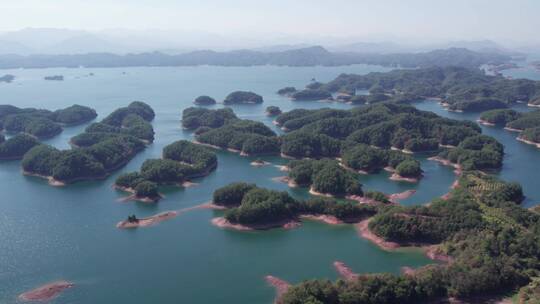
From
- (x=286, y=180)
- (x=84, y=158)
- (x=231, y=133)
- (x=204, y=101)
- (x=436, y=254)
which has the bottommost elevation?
(x=436, y=254)

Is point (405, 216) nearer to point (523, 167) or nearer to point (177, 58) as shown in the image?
point (523, 167)

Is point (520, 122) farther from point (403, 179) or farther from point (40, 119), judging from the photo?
point (40, 119)

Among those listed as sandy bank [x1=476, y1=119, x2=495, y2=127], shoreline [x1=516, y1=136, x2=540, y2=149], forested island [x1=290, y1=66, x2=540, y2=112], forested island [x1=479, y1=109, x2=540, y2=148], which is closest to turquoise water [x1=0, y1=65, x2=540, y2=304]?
shoreline [x1=516, y1=136, x2=540, y2=149]

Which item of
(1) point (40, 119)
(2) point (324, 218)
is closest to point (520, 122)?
(2) point (324, 218)

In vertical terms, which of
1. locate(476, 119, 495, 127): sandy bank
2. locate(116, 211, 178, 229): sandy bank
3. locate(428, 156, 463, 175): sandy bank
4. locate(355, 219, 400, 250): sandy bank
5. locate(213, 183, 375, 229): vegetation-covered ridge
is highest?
locate(213, 183, 375, 229): vegetation-covered ridge

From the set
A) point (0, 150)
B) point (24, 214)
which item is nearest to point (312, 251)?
point (24, 214)

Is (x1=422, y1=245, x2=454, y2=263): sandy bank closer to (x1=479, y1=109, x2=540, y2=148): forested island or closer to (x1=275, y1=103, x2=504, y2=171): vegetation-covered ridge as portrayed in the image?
(x1=275, y1=103, x2=504, y2=171): vegetation-covered ridge

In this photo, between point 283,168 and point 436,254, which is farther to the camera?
point 283,168
